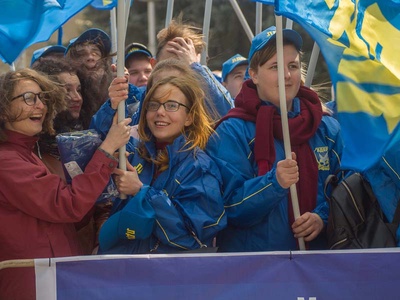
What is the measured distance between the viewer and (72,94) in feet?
16.9

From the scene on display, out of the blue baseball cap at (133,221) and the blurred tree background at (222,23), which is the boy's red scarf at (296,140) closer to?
the blue baseball cap at (133,221)

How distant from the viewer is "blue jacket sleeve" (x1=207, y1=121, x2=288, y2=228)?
169 inches

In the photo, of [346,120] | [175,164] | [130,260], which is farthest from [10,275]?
[346,120]

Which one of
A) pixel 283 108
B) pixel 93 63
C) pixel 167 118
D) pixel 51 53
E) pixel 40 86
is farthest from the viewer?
pixel 51 53

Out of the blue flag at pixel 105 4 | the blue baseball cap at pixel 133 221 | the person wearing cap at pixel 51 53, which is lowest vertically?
the blue baseball cap at pixel 133 221

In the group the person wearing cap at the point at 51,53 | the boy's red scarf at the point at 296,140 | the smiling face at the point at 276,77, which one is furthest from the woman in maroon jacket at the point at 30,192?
the person wearing cap at the point at 51,53

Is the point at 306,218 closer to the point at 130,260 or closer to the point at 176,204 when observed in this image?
the point at 176,204

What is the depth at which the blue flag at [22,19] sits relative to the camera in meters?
4.84

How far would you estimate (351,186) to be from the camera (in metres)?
4.36

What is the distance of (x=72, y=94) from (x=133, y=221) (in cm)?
127

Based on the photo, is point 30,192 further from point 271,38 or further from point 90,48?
point 90,48

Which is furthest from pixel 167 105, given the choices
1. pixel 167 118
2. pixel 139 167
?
pixel 139 167

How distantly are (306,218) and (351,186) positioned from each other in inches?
10.9

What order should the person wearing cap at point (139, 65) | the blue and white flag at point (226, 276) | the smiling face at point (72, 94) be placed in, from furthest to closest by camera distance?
the person wearing cap at point (139, 65) < the smiling face at point (72, 94) < the blue and white flag at point (226, 276)
